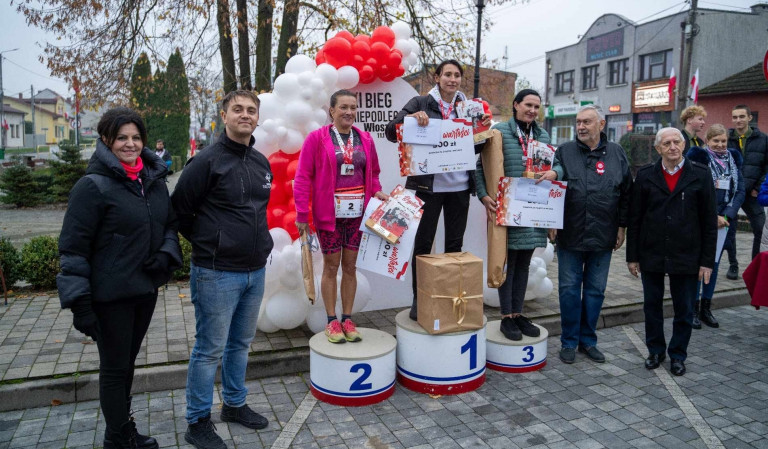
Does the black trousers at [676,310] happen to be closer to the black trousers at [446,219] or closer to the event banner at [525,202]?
the event banner at [525,202]

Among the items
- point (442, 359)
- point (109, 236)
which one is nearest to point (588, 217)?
point (442, 359)

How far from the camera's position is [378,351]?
4.17m

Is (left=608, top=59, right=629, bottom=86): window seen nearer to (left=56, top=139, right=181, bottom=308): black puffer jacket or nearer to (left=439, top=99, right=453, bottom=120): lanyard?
(left=439, top=99, right=453, bottom=120): lanyard

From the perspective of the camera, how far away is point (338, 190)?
4.37 meters

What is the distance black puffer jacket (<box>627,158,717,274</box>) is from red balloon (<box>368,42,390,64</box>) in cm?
253

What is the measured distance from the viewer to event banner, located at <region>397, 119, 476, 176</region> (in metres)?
4.59

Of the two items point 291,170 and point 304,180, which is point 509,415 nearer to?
point 304,180

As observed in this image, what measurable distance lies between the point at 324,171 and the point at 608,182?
2324mm

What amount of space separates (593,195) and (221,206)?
2992mm

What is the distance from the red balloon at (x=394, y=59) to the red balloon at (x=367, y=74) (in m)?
0.18

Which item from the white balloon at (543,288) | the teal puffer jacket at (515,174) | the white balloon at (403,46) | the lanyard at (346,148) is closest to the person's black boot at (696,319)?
the white balloon at (543,288)

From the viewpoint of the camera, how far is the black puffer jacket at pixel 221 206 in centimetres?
333

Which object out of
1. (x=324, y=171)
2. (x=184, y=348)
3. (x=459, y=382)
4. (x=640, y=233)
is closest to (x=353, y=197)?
(x=324, y=171)

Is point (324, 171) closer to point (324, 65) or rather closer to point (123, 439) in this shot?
point (324, 65)
